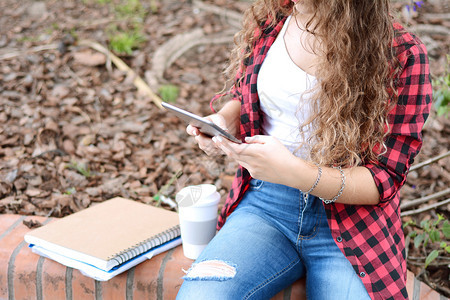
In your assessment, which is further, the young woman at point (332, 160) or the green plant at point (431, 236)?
the green plant at point (431, 236)

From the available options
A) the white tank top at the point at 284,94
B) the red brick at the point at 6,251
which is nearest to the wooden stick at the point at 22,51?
the red brick at the point at 6,251

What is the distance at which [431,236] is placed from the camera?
1.79 metres

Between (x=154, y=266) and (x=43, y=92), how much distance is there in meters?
1.56

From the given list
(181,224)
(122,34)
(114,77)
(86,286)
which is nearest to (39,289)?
(86,286)

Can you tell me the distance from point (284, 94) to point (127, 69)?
72.3 inches

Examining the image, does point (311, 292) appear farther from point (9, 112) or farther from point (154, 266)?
point (9, 112)

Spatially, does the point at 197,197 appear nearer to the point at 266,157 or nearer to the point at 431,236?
the point at 266,157

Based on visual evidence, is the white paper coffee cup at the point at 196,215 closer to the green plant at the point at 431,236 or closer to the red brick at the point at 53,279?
the red brick at the point at 53,279

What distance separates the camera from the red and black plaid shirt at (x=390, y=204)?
53.2 inches

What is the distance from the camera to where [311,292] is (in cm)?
141

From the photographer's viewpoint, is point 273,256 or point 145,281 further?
point 145,281

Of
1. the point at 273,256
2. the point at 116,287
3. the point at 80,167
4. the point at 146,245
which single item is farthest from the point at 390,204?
the point at 80,167

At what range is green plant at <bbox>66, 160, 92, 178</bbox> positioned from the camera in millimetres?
2290

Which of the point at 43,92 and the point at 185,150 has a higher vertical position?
the point at 43,92
